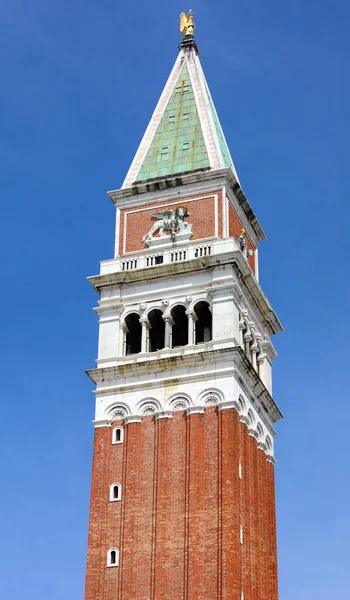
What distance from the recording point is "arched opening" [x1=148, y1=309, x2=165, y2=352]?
61.1 metres

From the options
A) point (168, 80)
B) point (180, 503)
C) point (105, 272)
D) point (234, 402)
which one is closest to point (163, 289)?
point (105, 272)

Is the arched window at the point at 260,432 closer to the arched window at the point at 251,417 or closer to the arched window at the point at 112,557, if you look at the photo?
the arched window at the point at 251,417

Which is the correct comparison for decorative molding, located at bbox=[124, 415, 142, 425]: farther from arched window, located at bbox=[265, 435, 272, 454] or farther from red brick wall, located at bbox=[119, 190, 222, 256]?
red brick wall, located at bbox=[119, 190, 222, 256]

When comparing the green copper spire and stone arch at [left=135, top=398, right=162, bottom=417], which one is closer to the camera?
stone arch at [left=135, top=398, right=162, bottom=417]

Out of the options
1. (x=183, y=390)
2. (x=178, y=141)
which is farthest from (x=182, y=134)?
(x=183, y=390)

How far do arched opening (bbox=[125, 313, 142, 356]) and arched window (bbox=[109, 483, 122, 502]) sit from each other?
27.2 feet

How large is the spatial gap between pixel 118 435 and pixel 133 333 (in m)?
6.62

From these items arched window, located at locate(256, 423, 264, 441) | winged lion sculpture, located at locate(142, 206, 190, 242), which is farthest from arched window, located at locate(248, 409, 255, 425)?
winged lion sculpture, located at locate(142, 206, 190, 242)

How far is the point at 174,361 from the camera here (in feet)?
190

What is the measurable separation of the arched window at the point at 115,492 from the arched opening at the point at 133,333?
8305mm

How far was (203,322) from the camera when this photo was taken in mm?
60625

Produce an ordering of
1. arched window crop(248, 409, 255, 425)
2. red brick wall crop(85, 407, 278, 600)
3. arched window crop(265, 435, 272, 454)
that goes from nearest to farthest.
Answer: red brick wall crop(85, 407, 278, 600) < arched window crop(248, 409, 255, 425) < arched window crop(265, 435, 272, 454)

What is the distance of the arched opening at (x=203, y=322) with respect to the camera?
197ft

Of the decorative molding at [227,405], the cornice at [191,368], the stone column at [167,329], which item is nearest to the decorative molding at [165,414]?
the cornice at [191,368]
